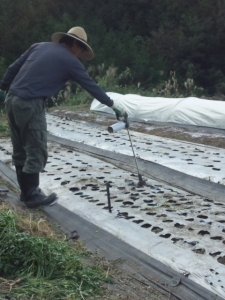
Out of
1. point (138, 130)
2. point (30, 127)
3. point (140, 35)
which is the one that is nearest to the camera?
point (30, 127)

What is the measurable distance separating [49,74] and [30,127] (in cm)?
45

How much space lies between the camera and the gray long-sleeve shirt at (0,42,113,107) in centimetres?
405

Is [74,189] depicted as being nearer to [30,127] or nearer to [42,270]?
[30,127]

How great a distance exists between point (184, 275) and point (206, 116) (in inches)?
220

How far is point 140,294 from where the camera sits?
278cm

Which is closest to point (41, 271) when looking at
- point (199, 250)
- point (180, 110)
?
point (199, 250)

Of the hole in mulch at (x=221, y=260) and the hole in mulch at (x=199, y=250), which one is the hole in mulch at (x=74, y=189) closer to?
the hole in mulch at (x=199, y=250)

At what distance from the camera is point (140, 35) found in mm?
24141

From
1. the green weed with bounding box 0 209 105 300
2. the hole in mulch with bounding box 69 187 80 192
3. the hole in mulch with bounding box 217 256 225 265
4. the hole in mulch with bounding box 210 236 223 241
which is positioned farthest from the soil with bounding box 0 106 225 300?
the hole in mulch with bounding box 210 236 223 241

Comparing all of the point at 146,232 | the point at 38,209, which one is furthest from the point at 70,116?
the point at 146,232

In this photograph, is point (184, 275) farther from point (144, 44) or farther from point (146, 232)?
point (144, 44)

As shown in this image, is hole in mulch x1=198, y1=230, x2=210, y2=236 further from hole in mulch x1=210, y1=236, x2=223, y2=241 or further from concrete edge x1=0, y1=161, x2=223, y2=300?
concrete edge x1=0, y1=161, x2=223, y2=300

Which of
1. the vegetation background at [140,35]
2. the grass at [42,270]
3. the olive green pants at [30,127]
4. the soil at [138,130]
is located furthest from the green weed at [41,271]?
the vegetation background at [140,35]

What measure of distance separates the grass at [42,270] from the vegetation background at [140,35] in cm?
1365
